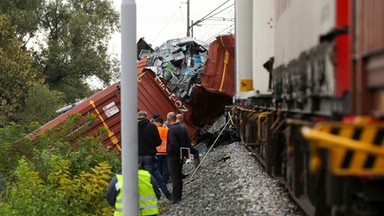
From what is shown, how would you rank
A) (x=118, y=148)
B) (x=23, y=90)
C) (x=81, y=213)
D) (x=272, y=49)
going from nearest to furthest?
(x=272, y=49) < (x=81, y=213) < (x=118, y=148) < (x=23, y=90)

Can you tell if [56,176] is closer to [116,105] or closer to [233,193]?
[233,193]

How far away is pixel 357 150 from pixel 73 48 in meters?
36.6

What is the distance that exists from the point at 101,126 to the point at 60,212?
7330 mm

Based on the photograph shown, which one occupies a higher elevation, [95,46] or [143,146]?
[95,46]

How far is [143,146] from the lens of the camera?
452 inches

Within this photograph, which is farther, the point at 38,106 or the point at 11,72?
the point at 38,106

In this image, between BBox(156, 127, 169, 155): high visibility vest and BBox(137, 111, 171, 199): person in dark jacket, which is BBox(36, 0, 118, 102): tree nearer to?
BBox(156, 127, 169, 155): high visibility vest

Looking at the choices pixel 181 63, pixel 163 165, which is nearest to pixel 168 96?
pixel 181 63

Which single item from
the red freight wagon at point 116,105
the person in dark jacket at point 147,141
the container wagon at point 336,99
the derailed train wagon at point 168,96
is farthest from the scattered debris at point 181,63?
the container wagon at point 336,99

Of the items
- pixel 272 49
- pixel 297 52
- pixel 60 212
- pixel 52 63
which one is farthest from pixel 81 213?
pixel 52 63

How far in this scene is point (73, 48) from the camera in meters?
38.7

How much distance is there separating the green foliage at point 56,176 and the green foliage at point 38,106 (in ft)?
53.8

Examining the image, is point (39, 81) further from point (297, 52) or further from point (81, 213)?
point (297, 52)

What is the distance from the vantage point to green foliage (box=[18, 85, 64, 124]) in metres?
30.7
